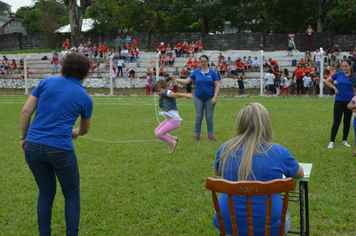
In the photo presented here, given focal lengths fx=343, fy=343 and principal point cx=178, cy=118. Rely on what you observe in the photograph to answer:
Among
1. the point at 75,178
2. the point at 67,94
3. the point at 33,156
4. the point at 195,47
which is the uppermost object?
the point at 195,47

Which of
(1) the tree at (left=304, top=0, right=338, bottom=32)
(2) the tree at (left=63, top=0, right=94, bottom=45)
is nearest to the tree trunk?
(2) the tree at (left=63, top=0, right=94, bottom=45)

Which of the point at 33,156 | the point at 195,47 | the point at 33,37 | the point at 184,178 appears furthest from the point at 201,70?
the point at 33,37

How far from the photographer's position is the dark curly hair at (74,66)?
3287mm

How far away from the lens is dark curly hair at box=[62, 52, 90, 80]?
10.8 ft

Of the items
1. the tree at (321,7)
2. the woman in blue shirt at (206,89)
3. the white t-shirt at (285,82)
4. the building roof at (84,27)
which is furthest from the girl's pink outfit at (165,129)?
the building roof at (84,27)

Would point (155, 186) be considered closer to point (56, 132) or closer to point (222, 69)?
point (56, 132)

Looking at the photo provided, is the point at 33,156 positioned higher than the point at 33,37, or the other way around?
the point at 33,37

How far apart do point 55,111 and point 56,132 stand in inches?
7.7

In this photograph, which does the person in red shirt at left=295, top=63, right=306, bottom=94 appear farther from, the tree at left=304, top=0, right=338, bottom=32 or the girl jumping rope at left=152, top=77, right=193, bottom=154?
the girl jumping rope at left=152, top=77, right=193, bottom=154

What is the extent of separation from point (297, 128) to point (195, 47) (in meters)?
23.3

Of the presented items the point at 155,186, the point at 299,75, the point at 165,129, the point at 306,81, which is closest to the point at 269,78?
the point at 299,75

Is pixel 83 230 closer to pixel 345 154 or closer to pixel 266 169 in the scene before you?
pixel 266 169

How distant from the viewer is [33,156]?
10.5 ft

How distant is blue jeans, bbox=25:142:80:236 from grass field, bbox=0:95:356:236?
0.76 m
